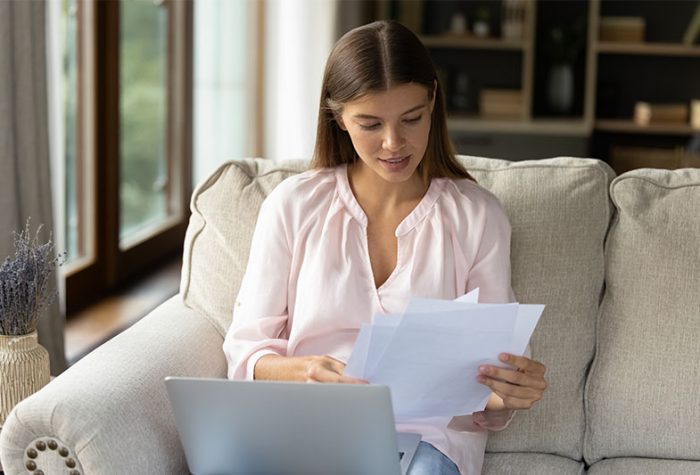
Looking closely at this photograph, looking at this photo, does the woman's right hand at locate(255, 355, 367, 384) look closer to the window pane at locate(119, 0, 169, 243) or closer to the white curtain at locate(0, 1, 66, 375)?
the white curtain at locate(0, 1, 66, 375)

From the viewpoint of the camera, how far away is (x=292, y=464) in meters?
1.60

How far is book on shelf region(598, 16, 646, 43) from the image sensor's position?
5.70m

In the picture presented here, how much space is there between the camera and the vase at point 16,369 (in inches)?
73.0

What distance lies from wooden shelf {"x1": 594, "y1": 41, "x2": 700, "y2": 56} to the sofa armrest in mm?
4251

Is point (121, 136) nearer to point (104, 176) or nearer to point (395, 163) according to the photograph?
point (104, 176)

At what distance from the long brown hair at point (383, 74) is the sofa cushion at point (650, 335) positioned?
367mm

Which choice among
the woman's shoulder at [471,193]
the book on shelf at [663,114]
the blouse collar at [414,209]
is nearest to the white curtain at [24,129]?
the blouse collar at [414,209]

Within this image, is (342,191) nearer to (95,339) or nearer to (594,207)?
(594,207)

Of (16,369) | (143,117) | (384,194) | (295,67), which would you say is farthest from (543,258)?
(295,67)

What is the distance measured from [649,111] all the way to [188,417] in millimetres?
4563

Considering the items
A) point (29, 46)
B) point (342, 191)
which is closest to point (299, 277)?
point (342, 191)

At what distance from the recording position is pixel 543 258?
2.01 metres

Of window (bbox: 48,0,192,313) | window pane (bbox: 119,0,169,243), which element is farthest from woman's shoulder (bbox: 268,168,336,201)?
window pane (bbox: 119,0,169,243)

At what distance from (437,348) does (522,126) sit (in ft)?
14.0
